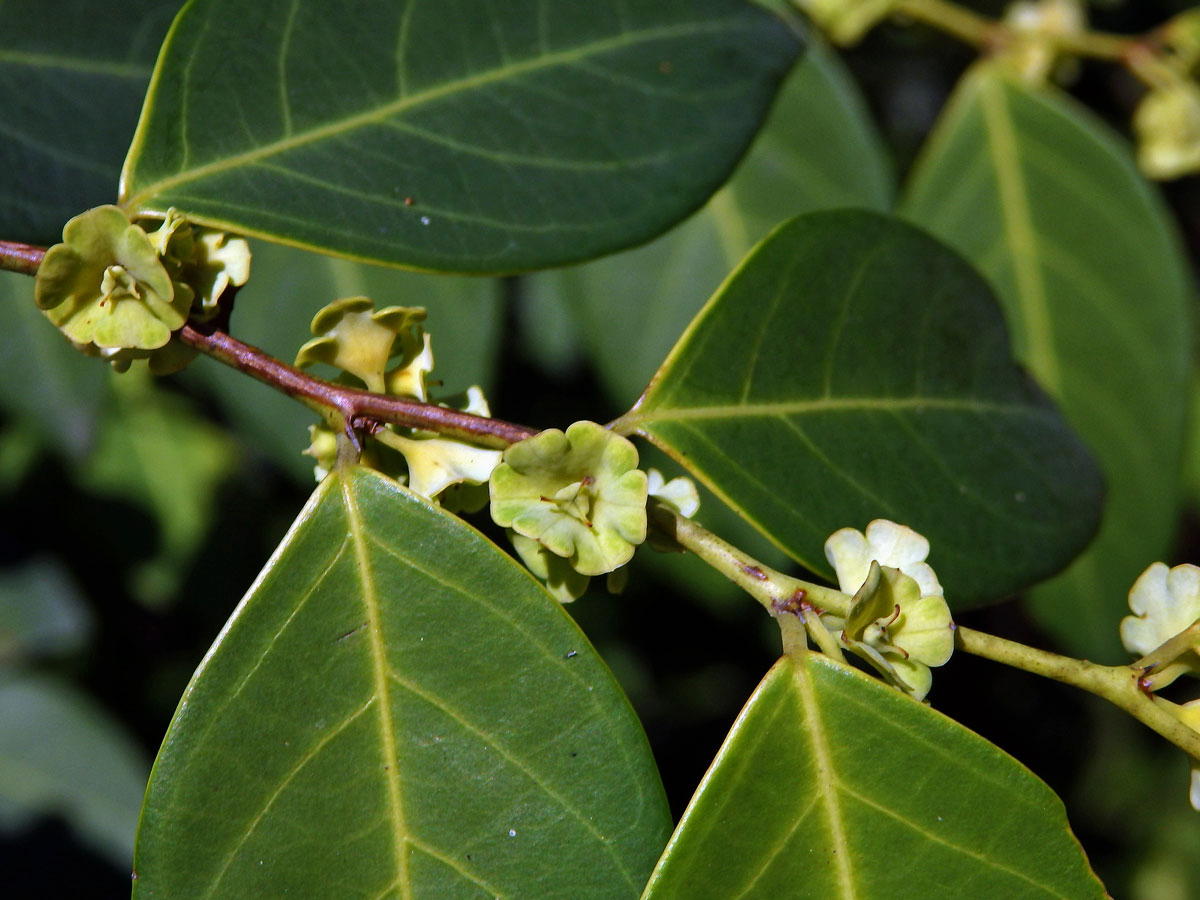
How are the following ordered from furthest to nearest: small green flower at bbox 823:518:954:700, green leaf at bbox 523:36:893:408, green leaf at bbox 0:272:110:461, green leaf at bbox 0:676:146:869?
green leaf at bbox 0:676:146:869
green leaf at bbox 523:36:893:408
green leaf at bbox 0:272:110:461
small green flower at bbox 823:518:954:700

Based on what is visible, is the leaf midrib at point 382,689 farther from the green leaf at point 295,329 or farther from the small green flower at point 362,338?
the green leaf at point 295,329

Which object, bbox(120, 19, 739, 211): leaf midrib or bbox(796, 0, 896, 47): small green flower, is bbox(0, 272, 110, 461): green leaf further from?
bbox(796, 0, 896, 47): small green flower

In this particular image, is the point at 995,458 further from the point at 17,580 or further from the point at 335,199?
the point at 17,580

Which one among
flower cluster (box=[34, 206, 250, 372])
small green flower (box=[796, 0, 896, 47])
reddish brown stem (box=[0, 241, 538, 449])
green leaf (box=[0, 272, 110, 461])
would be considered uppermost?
small green flower (box=[796, 0, 896, 47])

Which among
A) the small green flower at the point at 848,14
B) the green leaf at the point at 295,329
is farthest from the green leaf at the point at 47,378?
the small green flower at the point at 848,14

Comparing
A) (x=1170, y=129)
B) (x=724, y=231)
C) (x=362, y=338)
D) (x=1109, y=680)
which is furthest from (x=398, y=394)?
(x=1170, y=129)

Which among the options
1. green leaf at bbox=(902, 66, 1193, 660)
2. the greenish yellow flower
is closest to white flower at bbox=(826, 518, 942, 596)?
green leaf at bbox=(902, 66, 1193, 660)
